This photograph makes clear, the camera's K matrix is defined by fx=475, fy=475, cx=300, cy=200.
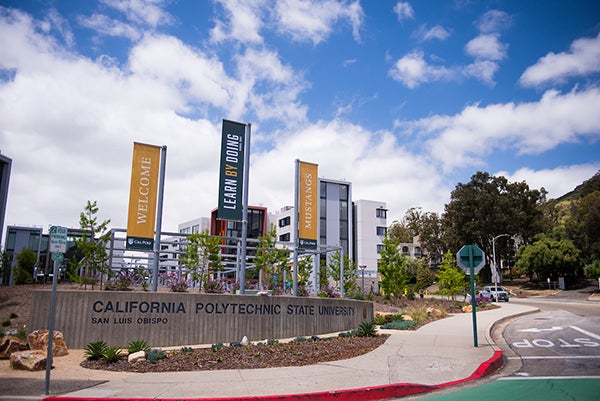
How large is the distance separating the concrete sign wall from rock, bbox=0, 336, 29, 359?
955 mm

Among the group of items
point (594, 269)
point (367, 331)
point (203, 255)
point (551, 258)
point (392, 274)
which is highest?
point (551, 258)

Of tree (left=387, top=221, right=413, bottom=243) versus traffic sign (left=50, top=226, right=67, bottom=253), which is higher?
tree (left=387, top=221, right=413, bottom=243)

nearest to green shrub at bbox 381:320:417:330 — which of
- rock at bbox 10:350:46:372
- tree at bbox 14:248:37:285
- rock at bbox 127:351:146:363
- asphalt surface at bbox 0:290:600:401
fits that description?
asphalt surface at bbox 0:290:600:401

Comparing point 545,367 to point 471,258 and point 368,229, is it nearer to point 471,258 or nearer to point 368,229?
point 471,258

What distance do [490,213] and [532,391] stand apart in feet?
221

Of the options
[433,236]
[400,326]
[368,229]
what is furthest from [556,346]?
[433,236]

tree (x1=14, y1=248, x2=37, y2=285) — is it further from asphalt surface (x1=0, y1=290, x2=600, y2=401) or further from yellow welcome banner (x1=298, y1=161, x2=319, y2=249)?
asphalt surface (x1=0, y1=290, x2=600, y2=401)

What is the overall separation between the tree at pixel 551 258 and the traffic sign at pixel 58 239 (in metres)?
66.3

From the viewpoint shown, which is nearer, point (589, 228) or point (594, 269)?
point (594, 269)

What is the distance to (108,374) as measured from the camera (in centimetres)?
912

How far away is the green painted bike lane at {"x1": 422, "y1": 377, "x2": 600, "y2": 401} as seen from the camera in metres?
7.43

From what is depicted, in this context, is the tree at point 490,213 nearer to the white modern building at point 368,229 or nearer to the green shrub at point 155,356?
the white modern building at point 368,229

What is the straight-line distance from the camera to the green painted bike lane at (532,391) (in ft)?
24.4

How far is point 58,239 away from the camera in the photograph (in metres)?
8.32
